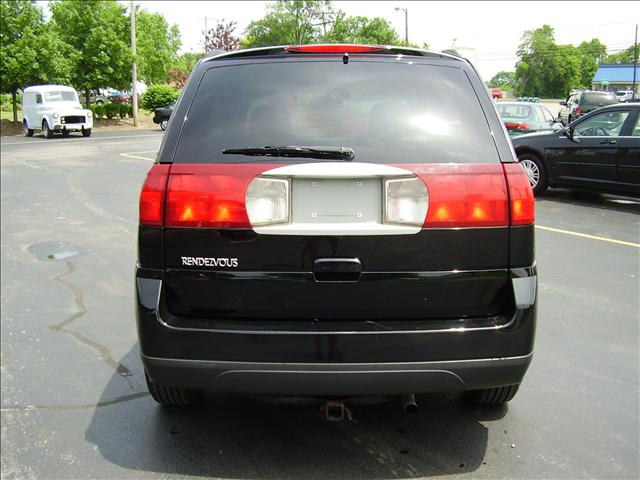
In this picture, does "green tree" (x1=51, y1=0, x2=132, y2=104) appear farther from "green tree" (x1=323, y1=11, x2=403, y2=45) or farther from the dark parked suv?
"green tree" (x1=323, y1=11, x2=403, y2=45)

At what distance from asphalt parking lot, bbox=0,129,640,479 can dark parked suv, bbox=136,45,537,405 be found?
523 mm

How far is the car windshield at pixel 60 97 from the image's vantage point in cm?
2891

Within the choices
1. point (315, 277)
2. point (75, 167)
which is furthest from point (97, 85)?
point (315, 277)

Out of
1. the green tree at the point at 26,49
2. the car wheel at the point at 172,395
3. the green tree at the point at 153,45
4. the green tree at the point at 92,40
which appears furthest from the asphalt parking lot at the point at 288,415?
the green tree at the point at 153,45

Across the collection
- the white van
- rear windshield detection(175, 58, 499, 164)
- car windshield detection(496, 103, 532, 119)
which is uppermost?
the white van

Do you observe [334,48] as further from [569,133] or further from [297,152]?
[569,133]

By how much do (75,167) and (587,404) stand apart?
14.6 m

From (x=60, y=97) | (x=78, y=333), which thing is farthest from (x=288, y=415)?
(x=60, y=97)

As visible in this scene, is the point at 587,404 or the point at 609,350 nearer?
the point at 587,404

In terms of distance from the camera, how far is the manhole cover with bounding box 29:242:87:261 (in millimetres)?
6726

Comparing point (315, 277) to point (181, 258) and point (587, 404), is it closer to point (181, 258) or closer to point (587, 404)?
point (181, 258)

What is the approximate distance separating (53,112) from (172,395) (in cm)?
2804

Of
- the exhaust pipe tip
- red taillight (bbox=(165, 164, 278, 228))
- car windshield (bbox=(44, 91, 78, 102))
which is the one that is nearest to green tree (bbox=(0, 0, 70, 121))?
car windshield (bbox=(44, 91, 78, 102))

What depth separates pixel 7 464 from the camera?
292 centimetres
